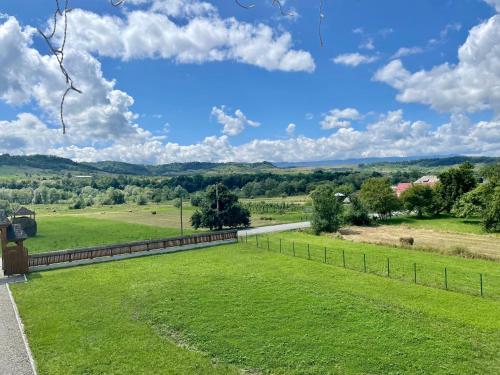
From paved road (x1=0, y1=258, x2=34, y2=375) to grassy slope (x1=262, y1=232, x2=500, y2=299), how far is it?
61.3ft

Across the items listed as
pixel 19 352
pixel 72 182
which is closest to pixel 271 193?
pixel 72 182

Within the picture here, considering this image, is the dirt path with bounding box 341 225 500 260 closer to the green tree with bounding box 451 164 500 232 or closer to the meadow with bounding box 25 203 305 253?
the green tree with bounding box 451 164 500 232

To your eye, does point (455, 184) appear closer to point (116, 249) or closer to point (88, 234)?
point (116, 249)

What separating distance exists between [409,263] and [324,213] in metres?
17.8

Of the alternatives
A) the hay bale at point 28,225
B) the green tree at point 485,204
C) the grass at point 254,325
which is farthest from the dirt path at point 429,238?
the hay bale at point 28,225

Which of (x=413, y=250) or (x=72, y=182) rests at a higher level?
(x=72, y=182)

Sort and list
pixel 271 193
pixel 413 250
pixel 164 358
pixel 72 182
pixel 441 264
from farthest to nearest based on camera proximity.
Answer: pixel 72 182 → pixel 271 193 → pixel 413 250 → pixel 441 264 → pixel 164 358

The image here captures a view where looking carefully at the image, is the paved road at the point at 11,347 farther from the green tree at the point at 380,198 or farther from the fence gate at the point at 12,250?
the green tree at the point at 380,198

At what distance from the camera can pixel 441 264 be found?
86.7ft

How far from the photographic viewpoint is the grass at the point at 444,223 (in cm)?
4706

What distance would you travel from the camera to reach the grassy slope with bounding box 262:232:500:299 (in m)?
21.5

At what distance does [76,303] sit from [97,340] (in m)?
5.38

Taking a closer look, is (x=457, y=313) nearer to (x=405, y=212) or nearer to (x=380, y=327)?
(x=380, y=327)

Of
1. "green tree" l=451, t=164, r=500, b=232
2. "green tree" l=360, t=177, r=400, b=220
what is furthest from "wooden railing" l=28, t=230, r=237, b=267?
"green tree" l=451, t=164, r=500, b=232
